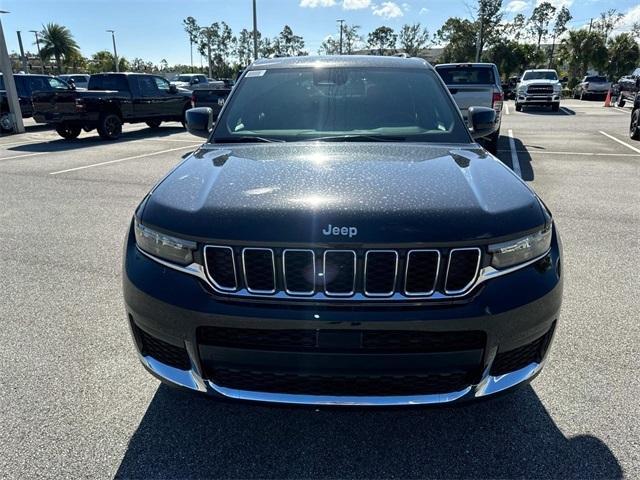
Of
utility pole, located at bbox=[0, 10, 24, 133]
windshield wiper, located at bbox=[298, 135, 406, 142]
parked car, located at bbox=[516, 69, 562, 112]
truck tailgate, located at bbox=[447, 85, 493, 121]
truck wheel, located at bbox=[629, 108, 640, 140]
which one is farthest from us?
parked car, located at bbox=[516, 69, 562, 112]

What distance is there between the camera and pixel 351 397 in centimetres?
191

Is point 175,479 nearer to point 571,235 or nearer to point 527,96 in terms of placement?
point 571,235

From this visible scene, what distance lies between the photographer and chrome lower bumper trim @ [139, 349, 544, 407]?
1900 mm

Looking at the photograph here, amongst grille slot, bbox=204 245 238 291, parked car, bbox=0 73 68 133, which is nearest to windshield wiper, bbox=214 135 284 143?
grille slot, bbox=204 245 238 291

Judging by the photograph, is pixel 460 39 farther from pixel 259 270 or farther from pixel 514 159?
pixel 259 270

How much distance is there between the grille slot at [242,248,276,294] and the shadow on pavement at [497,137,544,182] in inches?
288

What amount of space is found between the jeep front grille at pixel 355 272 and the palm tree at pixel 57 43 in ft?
225

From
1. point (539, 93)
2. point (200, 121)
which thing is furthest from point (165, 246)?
point (539, 93)

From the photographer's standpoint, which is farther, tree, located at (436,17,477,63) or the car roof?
tree, located at (436,17,477,63)

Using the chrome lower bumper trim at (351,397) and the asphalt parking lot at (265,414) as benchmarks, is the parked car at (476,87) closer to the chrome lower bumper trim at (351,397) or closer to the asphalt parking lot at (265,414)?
the asphalt parking lot at (265,414)

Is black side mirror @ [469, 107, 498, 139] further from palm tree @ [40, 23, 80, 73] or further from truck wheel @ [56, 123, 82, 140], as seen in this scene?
palm tree @ [40, 23, 80, 73]

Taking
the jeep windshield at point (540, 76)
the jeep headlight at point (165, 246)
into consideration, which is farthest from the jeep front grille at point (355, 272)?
the jeep windshield at point (540, 76)

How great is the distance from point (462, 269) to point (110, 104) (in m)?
14.8

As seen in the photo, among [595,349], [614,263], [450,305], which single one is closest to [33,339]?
[450,305]
